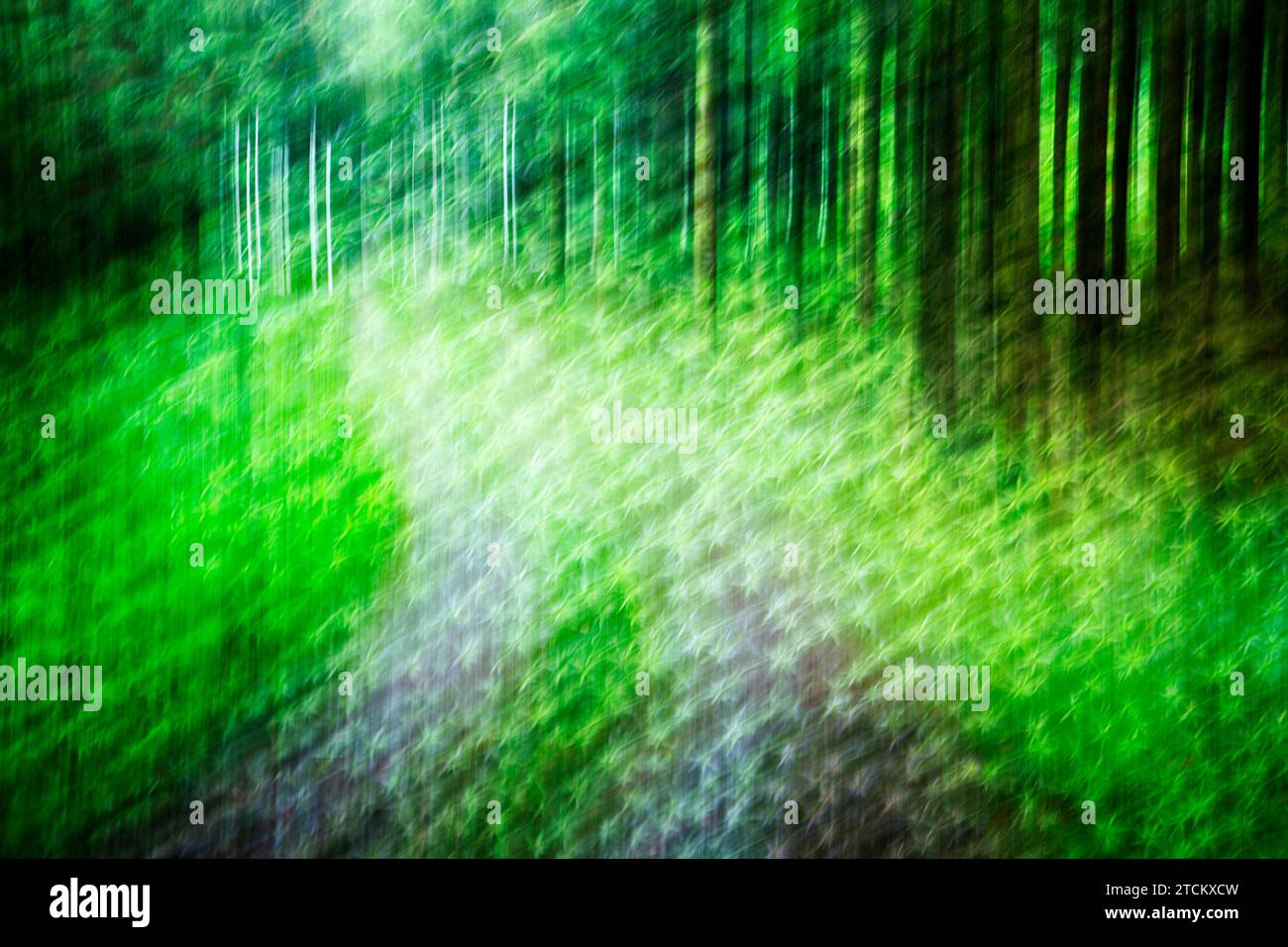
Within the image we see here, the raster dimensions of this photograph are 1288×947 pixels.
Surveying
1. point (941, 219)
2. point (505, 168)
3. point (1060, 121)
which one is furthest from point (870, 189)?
point (505, 168)

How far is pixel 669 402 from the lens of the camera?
3150 millimetres

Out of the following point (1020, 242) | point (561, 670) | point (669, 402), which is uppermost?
point (1020, 242)

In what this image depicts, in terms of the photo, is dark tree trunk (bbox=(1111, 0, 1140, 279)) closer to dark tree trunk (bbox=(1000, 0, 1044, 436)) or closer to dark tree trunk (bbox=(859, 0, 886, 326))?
dark tree trunk (bbox=(1000, 0, 1044, 436))

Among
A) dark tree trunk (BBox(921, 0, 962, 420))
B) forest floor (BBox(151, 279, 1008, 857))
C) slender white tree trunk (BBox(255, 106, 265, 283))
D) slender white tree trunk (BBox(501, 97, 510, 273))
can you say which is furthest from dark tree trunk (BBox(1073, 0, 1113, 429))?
slender white tree trunk (BBox(255, 106, 265, 283))

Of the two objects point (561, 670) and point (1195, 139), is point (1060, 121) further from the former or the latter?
point (561, 670)

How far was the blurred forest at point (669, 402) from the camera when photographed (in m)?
3.12

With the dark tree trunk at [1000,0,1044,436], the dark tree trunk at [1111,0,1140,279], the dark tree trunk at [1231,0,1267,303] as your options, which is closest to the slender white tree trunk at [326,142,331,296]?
the dark tree trunk at [1000,0,1044,436]

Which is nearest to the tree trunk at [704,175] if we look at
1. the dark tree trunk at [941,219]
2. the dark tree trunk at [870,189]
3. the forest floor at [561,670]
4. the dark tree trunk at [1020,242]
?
the forest floor at [561,670]

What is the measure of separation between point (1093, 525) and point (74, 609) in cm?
A: 245

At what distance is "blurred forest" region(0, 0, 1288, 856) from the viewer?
3.12 meters

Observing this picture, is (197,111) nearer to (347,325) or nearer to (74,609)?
(347,325)

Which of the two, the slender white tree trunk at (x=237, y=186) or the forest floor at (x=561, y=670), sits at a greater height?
the slender white tree trunk at (x=237, y=186)

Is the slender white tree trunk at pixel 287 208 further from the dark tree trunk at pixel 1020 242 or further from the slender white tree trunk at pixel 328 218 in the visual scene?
the dark tree trunk at pixel 1020 242

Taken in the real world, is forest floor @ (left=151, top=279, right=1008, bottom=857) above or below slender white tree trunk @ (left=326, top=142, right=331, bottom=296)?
below
